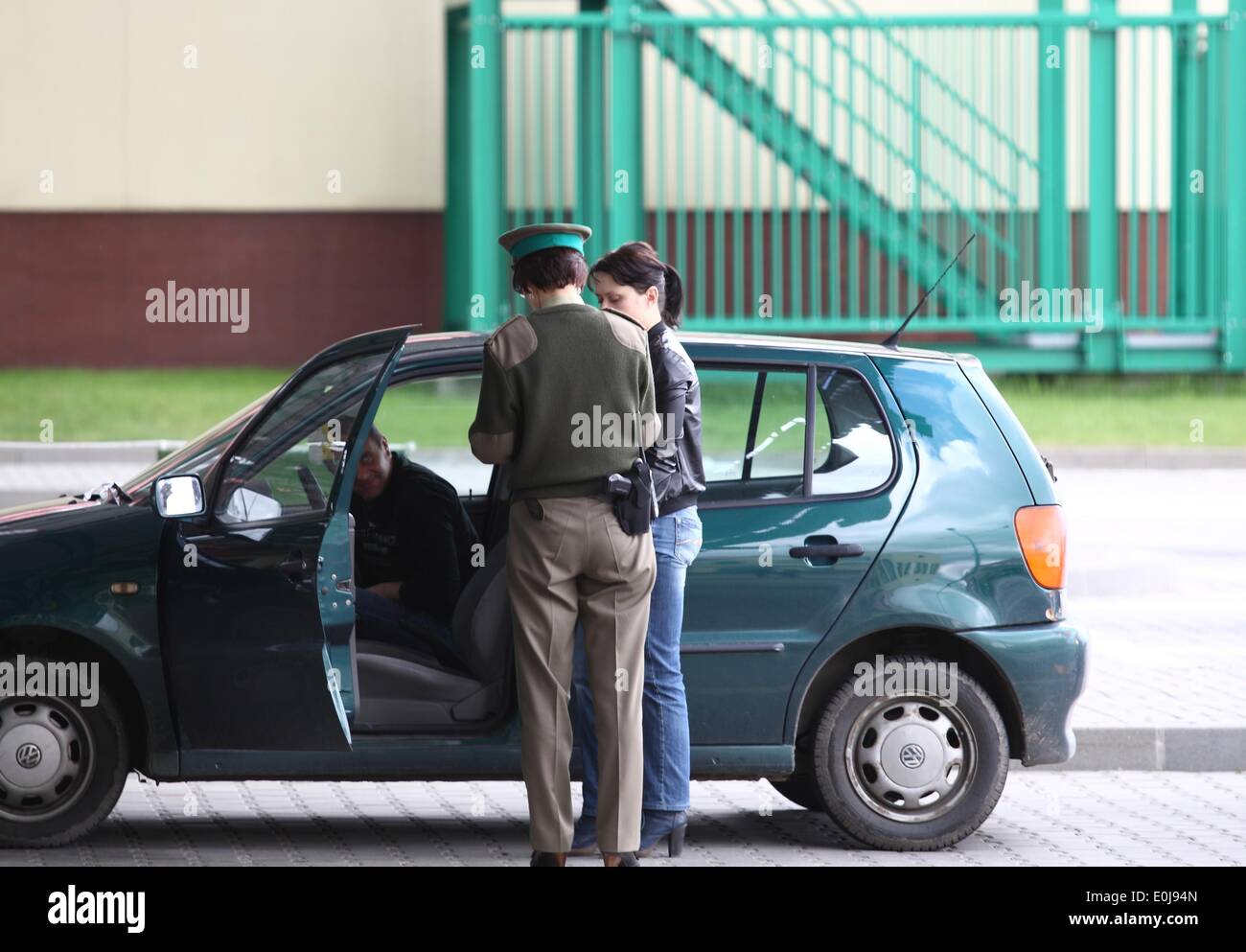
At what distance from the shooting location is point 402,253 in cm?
2622

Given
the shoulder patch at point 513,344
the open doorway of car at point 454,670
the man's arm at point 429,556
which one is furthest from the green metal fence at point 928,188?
the shoulder patch at point 513,344

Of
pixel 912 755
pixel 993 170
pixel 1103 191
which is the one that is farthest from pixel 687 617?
pixel 993 170

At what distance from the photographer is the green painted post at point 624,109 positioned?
22.4 m

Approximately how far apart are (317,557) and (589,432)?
39.9 inches

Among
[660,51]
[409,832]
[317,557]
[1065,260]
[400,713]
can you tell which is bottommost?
[409,832]

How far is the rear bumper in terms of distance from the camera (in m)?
6.56

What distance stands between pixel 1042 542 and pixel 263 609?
2.41 m

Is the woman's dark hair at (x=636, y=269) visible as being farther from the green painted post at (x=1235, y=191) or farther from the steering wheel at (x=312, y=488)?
the green painted post at (x=1235, y=191)

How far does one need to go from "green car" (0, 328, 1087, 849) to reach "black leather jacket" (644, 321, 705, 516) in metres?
0.31

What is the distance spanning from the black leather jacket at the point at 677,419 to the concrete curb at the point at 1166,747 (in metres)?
2.64

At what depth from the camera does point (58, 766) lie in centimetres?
641
